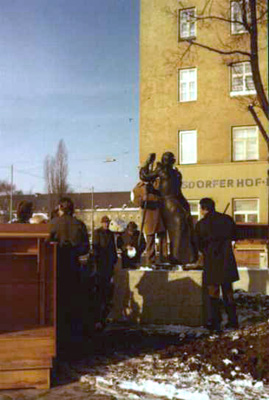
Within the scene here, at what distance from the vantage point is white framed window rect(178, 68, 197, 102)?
101 feet

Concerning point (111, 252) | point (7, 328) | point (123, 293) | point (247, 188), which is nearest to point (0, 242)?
point (7, 328)

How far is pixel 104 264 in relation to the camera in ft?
30.8

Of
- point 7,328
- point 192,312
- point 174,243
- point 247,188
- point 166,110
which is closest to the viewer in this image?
point 7,328

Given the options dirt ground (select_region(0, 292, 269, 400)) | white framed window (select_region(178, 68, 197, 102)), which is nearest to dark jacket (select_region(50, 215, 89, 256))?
dirt ground (select_region(0, 292, 269, 400))

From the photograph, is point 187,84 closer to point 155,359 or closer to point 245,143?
point 245,143

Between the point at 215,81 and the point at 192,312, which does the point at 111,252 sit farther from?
the point at 215,81

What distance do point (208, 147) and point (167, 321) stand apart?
2239cm

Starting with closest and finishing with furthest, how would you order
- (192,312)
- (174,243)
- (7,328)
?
(7,328) → (192,312) → (174,243)

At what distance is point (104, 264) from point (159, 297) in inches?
49.2

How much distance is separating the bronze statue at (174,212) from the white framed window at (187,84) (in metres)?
21.8

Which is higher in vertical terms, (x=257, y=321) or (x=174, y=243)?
(x=174, y=243)

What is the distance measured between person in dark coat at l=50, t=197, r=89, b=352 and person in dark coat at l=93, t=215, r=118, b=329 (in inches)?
24.0

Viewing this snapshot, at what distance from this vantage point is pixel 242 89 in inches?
1168

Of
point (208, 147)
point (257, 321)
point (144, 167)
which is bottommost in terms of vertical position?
point (257, 321)
